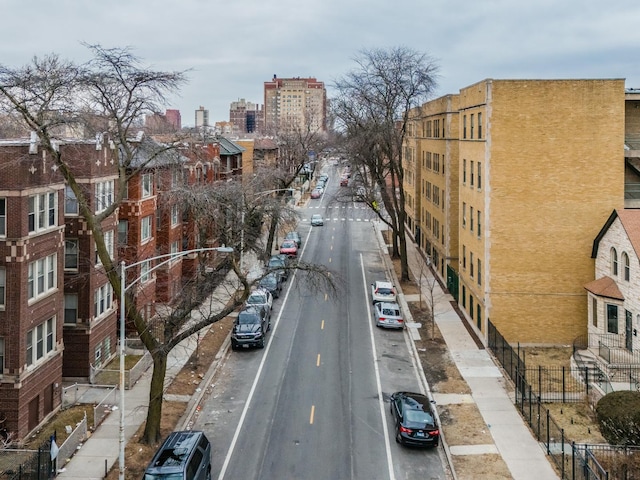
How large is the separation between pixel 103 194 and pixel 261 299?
39.5 ft

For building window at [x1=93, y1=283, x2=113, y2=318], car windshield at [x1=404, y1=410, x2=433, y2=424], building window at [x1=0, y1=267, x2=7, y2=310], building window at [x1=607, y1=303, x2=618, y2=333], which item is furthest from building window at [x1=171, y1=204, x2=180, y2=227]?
building window at [x1=607, y1=303, x2=618, y2=333]

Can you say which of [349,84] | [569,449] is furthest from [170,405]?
[349,84]

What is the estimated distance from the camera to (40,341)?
23.2 m

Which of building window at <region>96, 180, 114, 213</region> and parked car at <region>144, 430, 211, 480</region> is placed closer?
parked car at <region>144, 430, 211, 480</region>

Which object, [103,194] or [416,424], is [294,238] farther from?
[416,424]

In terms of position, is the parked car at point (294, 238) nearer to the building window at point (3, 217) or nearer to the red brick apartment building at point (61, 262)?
the red brick apartment building at point (61, 262)

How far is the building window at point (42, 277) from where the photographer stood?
881 inches

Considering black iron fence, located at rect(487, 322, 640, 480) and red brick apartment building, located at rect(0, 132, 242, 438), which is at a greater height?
red brick apartment building, located at rect(0, 132, 242, 438)

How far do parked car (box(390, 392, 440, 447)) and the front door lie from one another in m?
11.2

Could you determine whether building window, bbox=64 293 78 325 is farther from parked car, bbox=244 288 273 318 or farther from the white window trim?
parked car, bbox=244 288 273 318

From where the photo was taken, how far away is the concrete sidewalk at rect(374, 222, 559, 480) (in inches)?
773

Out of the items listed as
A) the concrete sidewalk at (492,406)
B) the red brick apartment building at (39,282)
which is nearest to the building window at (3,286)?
the red brick apartment building at (39,282)

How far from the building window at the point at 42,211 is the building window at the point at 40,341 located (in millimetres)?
3660

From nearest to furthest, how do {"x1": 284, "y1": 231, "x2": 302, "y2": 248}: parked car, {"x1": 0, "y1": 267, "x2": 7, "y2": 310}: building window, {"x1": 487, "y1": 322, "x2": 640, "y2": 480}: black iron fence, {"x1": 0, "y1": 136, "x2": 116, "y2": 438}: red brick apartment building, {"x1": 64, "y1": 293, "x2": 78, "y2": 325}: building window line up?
{"x1": 487, "y1": 322, "x2": 640, "y2": 480}: black iron fence < {"x1": 0, "y1": 136, "x2": 116, "y2": 438}: red brick apartment building < {"x1": 0, "y1": 267, "x2": 7, "y2": 310}: building window < {"x1": 64, "y1": 293, "x2": 78, "y2": 325}: building window < {"x1": 284, "y1": 231, "x2": 302, "y2": 248}: parked car
